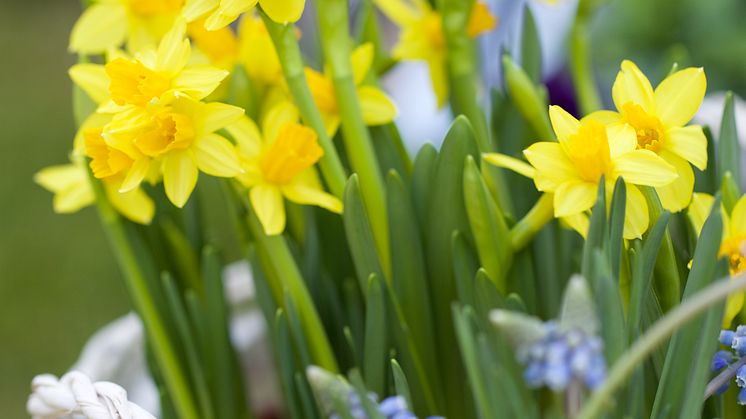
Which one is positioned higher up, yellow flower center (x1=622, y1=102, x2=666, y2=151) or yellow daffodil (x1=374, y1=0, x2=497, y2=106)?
yellow daffodil (x1=374, y1=0, x2=497, y2=106)

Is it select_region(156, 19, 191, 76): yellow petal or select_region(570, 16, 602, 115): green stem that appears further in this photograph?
select_region(570, 16, 602, 115): green stem

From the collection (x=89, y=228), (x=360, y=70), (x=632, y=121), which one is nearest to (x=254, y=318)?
(x=360, y=70)

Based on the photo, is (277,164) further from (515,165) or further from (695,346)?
(695,346)

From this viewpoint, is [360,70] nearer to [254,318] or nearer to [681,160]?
[681,160]

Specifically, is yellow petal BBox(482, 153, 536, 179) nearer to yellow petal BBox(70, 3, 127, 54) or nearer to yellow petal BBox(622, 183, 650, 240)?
yellow petal BBox(622, 183, 650, 240)

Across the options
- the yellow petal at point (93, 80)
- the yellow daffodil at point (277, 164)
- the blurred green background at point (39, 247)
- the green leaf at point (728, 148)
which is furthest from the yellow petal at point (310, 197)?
the blurred green background at point (39, 247)

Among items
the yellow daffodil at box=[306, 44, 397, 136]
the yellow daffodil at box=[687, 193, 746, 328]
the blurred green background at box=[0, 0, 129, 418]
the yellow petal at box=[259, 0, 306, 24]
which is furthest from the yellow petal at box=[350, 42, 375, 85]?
the blurred green background at box=[0, 0, 129, 418]
